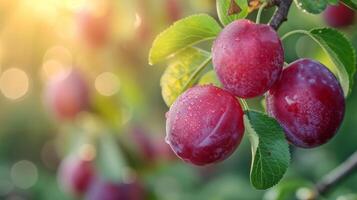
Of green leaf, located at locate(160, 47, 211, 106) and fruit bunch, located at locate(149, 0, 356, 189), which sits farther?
green leaf, located at locate(160, 47, 211, 106)

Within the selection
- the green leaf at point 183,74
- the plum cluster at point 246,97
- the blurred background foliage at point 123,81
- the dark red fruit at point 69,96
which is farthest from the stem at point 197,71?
the dark red fruit at point 69,96

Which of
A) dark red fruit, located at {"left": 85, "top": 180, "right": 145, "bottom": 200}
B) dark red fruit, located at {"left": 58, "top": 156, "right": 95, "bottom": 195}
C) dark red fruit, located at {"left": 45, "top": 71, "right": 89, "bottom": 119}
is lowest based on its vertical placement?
dark red fruit, located at {"left": 85, "top": 180, "right": 145, "bottom": 200}

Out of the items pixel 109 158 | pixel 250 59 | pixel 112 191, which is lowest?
pixel 112 191

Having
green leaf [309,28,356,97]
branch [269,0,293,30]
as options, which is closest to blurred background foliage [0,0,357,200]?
green leaf [309,28,356,97]

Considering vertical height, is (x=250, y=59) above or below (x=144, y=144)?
above

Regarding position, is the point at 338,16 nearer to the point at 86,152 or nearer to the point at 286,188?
the point at 286,188

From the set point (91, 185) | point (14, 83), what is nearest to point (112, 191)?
point (91, 185)

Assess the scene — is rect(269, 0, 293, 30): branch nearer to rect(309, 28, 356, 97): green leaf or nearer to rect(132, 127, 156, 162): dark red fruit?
rect(309, 28, 356, 97): green leaf
